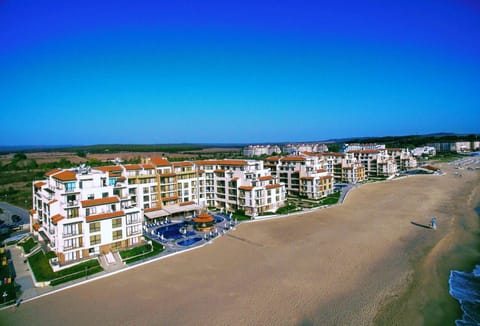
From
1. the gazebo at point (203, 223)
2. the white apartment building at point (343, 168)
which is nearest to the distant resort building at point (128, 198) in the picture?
the gazebo at point (203, 223)

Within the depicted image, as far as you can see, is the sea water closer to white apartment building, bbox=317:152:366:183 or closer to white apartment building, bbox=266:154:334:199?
white apartment building, bbox=266:154:334:199

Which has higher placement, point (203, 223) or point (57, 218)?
point (57, 218)

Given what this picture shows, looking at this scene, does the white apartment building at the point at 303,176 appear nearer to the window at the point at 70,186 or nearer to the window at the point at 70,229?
the window at the point at 70,186

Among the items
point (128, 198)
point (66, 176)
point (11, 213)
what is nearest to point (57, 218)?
point (66, 176)

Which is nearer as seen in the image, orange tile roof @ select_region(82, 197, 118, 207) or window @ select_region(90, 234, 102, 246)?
window @ select_region(90, 234, 102, 246)

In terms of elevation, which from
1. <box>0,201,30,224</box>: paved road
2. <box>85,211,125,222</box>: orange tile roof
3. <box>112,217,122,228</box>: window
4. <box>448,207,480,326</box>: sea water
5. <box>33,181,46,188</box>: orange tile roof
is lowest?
<box>448,207,480,326</box>: sea water

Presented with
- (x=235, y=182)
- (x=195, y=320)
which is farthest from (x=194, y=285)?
(x=235, y=182)

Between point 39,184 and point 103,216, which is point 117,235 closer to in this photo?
point 103,216

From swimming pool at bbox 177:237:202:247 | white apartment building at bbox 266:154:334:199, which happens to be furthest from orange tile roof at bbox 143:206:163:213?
white apartment building at bbox 266:154:334:199
